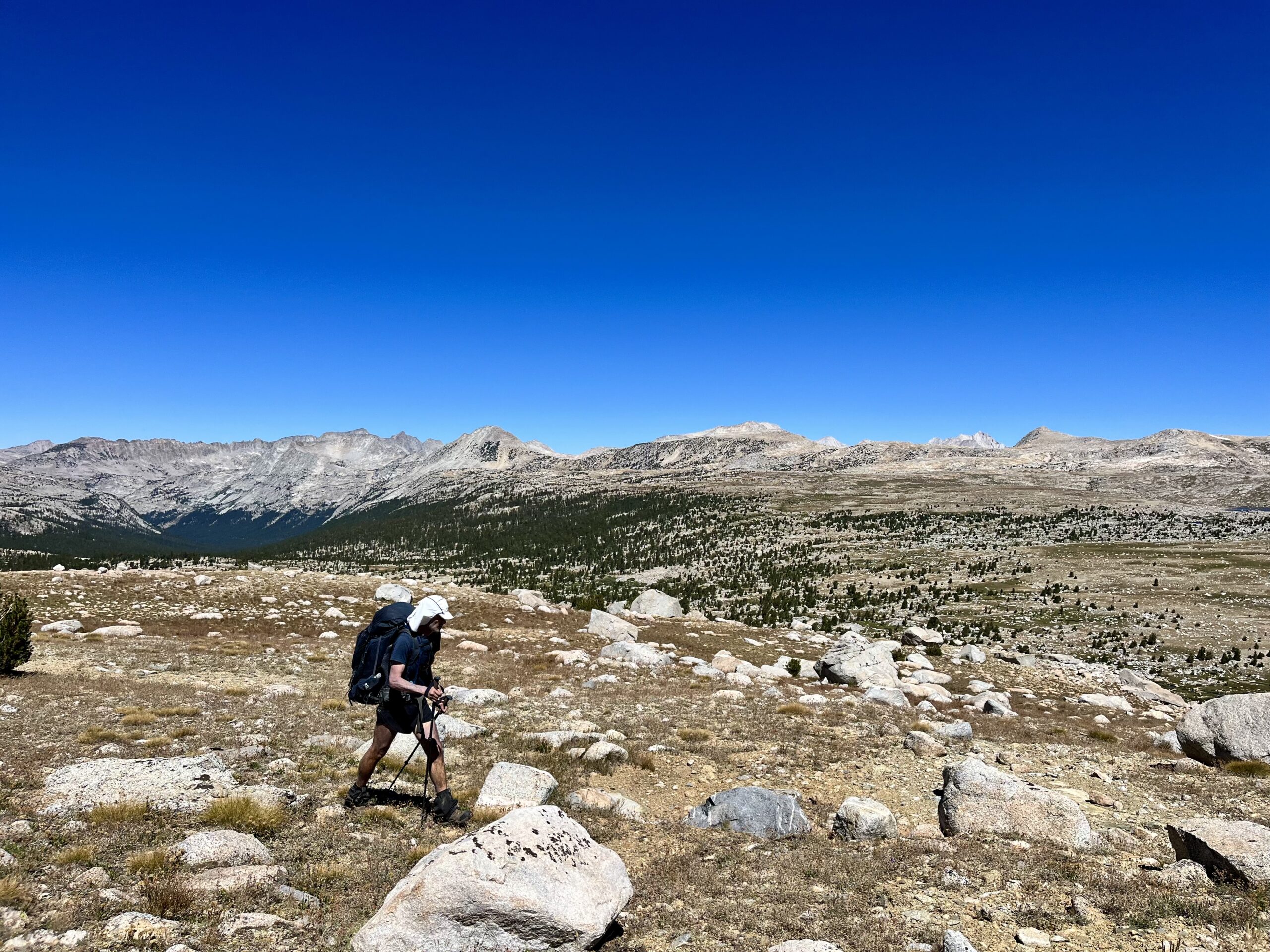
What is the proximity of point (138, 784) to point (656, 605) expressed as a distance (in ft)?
128

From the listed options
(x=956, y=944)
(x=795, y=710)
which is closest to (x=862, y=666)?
(x=795, y=710)

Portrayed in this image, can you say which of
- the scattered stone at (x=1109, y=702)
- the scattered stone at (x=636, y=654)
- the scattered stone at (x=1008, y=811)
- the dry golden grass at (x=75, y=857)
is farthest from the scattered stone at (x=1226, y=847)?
the scattered stone at (x=636, y=654)

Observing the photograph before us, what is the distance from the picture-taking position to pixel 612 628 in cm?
3384

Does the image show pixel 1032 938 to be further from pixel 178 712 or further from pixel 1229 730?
pixel 178 712

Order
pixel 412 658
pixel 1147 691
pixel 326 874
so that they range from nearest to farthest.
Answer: pixel 326 874
pixel 412 658
pixel 1147 691

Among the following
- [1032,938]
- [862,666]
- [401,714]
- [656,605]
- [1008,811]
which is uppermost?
[401,714]

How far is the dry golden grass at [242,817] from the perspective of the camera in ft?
26.7

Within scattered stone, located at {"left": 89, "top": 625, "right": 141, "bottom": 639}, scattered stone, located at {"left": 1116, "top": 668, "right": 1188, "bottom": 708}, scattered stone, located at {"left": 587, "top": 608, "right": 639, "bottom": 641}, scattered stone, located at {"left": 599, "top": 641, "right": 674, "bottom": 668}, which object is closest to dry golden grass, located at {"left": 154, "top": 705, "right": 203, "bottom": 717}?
scattered stone, located at {"left": 599, "top": 641, "right": 674, "bottom": 668}

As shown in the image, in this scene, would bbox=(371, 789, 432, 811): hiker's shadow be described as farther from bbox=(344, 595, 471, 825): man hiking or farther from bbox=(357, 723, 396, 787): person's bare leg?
bbox=(357, 723, 396, 787): person's bare leg

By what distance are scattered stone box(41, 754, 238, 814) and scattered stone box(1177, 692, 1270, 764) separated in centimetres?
2102

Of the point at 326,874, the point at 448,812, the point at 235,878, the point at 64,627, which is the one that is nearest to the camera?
the point at 235,878

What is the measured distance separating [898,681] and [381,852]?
2251 cm

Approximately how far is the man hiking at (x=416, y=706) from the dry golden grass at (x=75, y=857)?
3055 millimetres

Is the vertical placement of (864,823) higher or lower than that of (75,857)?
lower
